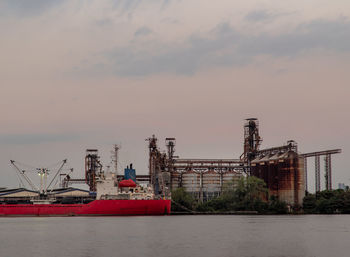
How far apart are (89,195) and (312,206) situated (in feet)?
226

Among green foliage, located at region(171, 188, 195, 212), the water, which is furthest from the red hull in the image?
the water

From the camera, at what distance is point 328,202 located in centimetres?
A: 16950

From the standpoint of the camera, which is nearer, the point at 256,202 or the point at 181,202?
the point at 256,202

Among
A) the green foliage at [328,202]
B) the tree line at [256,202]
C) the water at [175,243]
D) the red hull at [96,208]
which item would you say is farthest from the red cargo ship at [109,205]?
the water at [175,243]

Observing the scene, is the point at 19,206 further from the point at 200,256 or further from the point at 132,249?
the point at 200,256

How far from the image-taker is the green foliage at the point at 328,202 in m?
169

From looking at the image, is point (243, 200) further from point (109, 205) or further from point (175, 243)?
point (175, 243)

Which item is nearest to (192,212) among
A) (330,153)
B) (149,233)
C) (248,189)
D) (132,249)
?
(248,189)

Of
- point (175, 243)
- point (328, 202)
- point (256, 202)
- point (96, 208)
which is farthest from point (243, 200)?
point (175, 243)

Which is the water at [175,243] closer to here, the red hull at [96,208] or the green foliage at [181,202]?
the red hull at [96,208]

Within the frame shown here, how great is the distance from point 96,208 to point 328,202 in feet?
224

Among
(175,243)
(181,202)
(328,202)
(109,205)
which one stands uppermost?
(175,243)

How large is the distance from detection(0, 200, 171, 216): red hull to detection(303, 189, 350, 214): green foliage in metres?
Result: 46.0

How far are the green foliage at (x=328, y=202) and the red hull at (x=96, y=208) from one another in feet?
151
